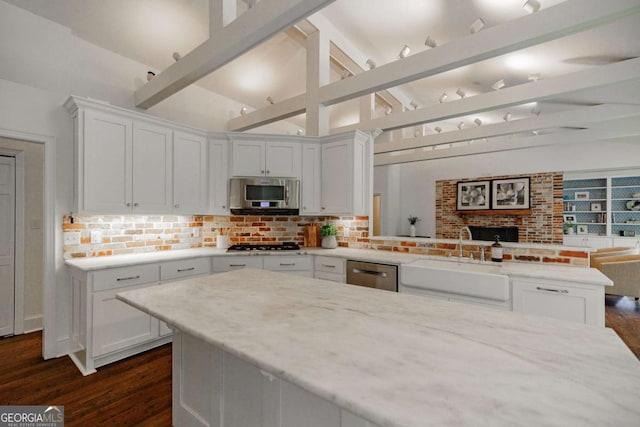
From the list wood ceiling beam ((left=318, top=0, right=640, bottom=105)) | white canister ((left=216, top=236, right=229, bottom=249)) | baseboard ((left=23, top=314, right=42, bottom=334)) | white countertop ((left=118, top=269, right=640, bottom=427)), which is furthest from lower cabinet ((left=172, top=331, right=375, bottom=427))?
baseboard ((left=23, top=314, right=42, bottom=334))

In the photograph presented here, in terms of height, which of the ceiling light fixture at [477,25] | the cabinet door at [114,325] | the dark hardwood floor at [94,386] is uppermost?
the ceiling light fixture at [477,25]

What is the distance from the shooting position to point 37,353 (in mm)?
2785

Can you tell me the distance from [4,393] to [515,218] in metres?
8.43

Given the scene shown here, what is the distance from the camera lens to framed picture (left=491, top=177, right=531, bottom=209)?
21.8 feet

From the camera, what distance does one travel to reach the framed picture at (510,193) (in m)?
6.64

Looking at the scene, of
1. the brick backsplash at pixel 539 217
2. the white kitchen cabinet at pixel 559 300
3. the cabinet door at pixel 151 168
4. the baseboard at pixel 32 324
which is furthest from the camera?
the brick backsplash at pixel 539 217

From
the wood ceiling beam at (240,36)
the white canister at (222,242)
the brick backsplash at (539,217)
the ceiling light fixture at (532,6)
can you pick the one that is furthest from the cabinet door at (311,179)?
the brick backsplash at (539,217)

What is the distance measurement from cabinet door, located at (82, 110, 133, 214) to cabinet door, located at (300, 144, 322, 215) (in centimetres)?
189

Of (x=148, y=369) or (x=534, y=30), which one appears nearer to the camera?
(x=534, y=30)

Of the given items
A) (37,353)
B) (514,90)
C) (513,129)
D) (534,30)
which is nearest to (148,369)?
(37,353)

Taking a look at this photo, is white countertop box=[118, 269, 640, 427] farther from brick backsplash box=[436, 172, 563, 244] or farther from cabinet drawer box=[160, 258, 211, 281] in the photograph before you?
brick backsplash box=[436, 172, 563, 244]

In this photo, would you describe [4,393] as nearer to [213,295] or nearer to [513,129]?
[213,295]

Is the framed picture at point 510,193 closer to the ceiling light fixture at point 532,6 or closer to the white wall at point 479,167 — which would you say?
the white wall at point 479,167

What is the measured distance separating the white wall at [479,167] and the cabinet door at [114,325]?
20.1 ft
